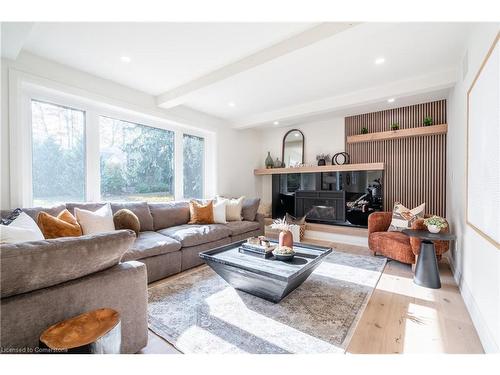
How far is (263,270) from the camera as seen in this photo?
1.88 meters

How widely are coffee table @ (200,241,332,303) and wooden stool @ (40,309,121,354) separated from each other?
103 cm

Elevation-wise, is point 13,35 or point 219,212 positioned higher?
point 13,35

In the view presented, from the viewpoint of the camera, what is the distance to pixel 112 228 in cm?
263

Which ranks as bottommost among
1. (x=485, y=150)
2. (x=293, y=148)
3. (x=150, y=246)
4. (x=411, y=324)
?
(x=411, y=324)

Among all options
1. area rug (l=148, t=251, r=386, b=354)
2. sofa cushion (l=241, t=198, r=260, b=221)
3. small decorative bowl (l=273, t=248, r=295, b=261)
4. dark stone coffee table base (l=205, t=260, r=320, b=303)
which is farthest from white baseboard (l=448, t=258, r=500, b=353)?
sofa cushion (l=241, t=198, r=260, b=221)

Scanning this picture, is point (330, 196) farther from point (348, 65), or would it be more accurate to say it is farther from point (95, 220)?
point (95, 220)

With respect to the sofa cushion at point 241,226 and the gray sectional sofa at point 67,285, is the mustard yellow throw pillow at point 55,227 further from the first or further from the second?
the sofa cushion at point 241,226

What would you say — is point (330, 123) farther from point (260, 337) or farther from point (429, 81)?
point (260, 337)

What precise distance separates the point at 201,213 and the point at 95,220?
1463 mm

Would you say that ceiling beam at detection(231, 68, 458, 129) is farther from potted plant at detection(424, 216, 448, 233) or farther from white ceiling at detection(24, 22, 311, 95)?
white ceiling at detection(24, 22, 311, 95)

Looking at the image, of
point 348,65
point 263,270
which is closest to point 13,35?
point 263,270

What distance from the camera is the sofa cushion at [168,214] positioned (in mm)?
3369

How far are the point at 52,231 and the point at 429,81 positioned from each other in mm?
4462

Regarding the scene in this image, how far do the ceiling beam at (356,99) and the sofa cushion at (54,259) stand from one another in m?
3.58
